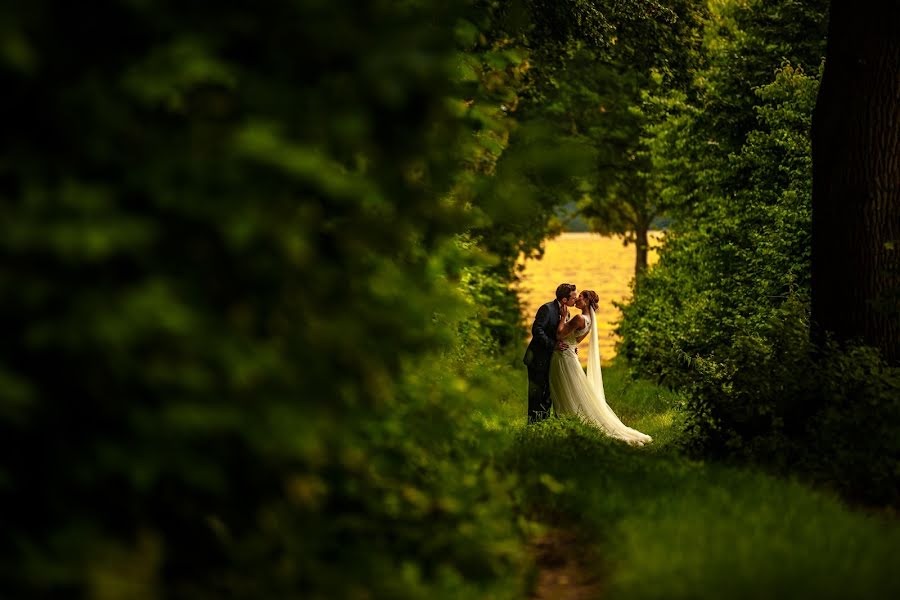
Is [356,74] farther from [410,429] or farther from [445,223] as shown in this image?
[410,429]

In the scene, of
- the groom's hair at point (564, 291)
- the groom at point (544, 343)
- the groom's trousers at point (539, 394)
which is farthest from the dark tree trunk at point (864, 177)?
Answer: the groom's trousers at point (539, 394)

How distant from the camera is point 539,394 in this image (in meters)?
16.3

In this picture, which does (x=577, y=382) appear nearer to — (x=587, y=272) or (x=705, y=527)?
(x=705, y=527)

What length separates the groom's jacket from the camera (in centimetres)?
1569

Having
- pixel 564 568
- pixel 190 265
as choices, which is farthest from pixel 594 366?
pixel 190 265

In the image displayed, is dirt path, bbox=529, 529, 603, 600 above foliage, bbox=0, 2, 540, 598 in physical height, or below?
below

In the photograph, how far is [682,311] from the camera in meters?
23.3

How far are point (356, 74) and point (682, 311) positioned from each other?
20305 millimetres

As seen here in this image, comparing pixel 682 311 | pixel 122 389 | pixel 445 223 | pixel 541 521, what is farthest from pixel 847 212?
pixel 682 311

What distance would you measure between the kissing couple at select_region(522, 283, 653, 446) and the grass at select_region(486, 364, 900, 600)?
6.45 metres

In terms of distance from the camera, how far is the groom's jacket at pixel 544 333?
51.5 feet

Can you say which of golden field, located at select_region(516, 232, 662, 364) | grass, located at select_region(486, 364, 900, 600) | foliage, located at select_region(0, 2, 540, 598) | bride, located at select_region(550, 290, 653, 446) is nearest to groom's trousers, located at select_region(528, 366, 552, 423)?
bride, located at select_region(550, 290, 653, 446)

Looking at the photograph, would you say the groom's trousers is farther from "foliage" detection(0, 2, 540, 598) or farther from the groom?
"foliage" detection(0, 2, 540, 598)

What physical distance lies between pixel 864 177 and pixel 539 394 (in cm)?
768
